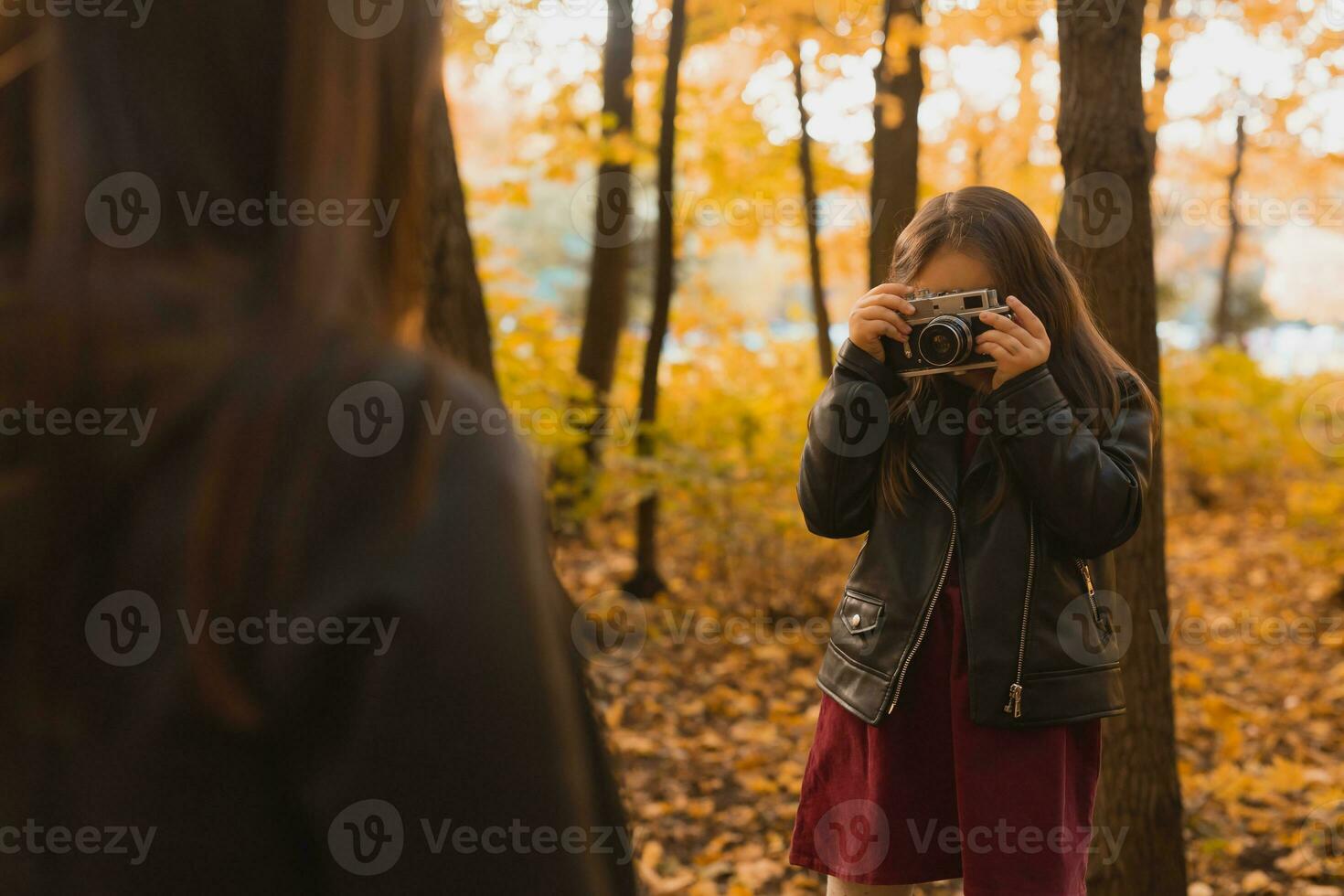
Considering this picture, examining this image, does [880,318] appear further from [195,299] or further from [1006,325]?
[195,299]

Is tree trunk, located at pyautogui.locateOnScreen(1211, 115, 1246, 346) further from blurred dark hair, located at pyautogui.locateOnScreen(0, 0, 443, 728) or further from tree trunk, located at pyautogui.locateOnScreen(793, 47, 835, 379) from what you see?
blurred dark hair, located at pyautogui.locateOnScreen(0, 0, 443, 728)

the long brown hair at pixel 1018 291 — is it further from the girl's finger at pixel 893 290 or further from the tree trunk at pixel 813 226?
the tree trunk at pixel 813 226

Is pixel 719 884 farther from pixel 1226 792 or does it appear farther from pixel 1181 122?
pixel 1181 122

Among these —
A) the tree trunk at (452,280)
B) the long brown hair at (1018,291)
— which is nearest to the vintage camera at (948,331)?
the long brown hair at (1018,291)

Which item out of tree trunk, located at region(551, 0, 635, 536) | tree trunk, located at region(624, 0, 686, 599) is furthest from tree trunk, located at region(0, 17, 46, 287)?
tree trunk, located at region(551, 0, 635, 536)

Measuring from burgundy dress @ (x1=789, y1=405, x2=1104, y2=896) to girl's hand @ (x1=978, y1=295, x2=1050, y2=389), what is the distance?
0.74ft

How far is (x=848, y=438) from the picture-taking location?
2.23 m

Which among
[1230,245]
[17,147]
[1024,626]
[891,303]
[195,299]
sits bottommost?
[1024,626]

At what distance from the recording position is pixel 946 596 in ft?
7.13

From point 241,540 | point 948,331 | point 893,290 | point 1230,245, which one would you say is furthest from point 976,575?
point 1230,245

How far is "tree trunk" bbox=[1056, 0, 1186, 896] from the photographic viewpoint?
2834 millimetres

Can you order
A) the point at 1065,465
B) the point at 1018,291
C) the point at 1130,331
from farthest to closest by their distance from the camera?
the point at 1130,331
the point at 1018,291
the point at 1065,465

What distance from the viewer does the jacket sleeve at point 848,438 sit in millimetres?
2225

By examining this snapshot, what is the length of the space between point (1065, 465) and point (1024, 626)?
0.32 meters
